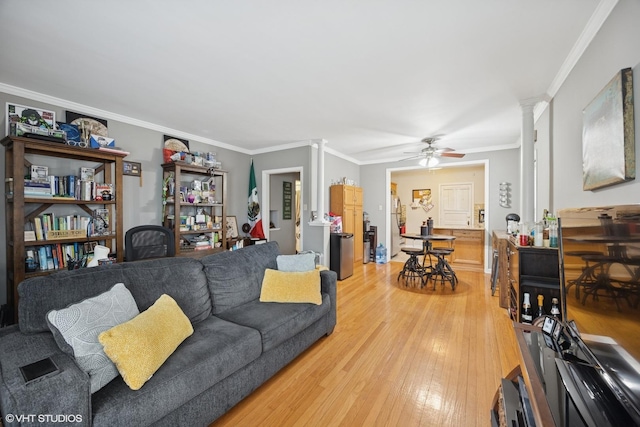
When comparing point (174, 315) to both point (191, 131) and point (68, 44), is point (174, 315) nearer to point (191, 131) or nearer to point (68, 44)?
point (68, 44)

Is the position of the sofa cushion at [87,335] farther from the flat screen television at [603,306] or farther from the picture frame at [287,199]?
the picture frame at [287,199]

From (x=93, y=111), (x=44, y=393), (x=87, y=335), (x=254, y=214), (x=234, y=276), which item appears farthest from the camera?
(x=254, y=214)

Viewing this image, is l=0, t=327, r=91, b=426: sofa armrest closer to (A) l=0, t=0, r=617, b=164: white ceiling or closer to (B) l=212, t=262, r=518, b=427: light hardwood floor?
(B) l=212, t=262, r=518, b=427: light hardwood floor

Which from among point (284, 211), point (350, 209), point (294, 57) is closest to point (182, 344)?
point (294, 57)

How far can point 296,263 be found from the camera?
2553 millimetres

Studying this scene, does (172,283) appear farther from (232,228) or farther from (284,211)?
(284,211)

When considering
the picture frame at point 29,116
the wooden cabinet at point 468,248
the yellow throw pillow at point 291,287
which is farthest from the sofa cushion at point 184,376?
the wooden cabinet at point 468,248

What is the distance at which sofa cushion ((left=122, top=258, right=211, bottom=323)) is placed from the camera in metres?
1.67

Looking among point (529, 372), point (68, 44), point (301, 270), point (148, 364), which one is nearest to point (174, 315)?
point (148, 364)

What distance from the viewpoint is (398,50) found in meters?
2.01

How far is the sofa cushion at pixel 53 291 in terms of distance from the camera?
1.31 m

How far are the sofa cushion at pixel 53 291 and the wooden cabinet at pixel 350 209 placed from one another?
13.4 feet

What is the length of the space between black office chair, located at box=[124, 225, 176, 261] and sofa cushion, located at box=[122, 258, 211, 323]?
0.94 meters

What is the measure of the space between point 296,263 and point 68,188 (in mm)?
2671
